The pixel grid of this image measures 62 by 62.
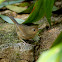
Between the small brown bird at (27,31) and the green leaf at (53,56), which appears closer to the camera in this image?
the green leaf at (53,56)

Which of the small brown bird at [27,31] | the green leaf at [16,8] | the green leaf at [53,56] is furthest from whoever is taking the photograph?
the green leaf at [16,8]

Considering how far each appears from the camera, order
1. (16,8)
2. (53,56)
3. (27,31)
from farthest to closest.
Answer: (16,8), (27,31), (53,56)

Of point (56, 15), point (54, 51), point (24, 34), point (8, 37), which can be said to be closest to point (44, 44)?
point (24, 34)

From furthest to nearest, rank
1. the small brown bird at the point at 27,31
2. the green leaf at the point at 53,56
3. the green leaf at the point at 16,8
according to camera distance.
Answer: the green leaf at the point at 16,8, the small brown bird at the point at 27,31, the green leaf at the point at 53,56

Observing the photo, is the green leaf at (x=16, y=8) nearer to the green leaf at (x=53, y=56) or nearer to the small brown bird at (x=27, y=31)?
the small brown bird at (x=27, y=31)

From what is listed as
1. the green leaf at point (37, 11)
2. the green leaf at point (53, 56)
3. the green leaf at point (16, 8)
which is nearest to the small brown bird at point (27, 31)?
the green leaf at point (37, 11)

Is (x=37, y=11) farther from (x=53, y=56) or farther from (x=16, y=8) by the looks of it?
(x=53, y=56)

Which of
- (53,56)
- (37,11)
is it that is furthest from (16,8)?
(53,56)

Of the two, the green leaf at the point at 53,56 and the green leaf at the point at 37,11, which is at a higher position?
the green leaf at the point at 53,56

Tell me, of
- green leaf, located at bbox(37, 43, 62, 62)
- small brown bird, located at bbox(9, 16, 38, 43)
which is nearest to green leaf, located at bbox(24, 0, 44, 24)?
small brown bird, located at bbox(9, 16, 38, 43)

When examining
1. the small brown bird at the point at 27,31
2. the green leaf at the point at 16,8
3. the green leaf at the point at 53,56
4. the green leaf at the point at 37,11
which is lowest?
the green leaf at the point at 16,8

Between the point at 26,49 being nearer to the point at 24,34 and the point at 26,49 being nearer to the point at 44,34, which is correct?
the point at 24,34
